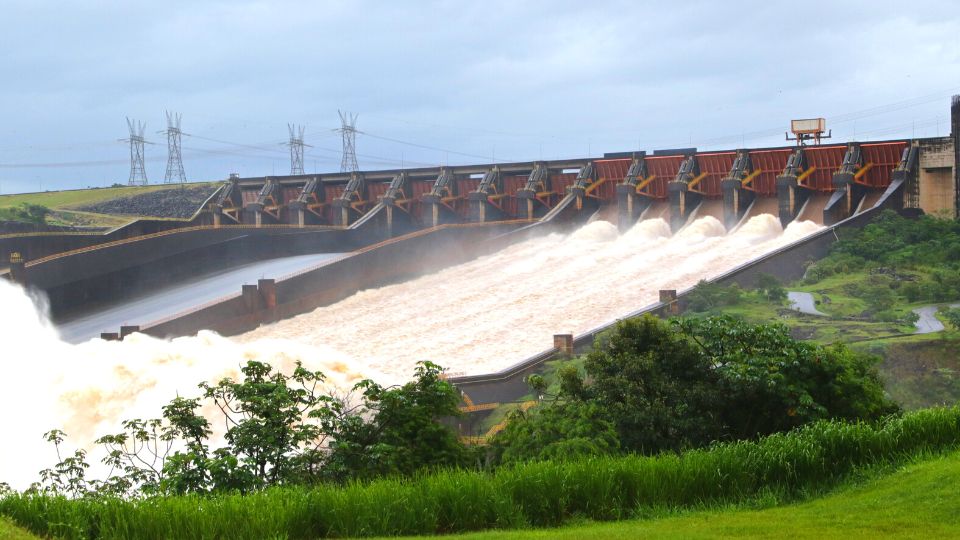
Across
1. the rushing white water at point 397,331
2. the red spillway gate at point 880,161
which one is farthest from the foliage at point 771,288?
the red spillway gate at point 880,161

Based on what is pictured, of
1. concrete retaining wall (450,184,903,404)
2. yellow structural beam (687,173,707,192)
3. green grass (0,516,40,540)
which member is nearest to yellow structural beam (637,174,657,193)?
yellow structural beam (687,173,707,192)

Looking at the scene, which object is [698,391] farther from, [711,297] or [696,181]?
[696,181]

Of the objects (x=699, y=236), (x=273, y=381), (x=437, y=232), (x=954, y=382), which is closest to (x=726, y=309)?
(x=954, y=382)

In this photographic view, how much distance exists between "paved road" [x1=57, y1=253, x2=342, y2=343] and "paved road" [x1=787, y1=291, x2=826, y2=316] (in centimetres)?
2080

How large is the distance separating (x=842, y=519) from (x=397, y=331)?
28.0m

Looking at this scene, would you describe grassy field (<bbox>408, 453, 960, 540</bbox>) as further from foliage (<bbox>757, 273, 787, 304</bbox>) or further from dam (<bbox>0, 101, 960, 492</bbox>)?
foliage (<bbox>757, 273, 787, 304</bbox>)

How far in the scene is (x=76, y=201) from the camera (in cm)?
9169

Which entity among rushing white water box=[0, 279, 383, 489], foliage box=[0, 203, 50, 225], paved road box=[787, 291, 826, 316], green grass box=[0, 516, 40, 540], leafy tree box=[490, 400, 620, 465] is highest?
foliage box=[0, 203, 50, 225]

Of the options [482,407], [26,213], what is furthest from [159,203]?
[482,407]

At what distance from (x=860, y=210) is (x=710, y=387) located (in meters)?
32.1

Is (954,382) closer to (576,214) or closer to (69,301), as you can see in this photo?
(576,214)

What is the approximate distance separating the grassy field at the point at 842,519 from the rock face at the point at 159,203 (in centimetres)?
7028

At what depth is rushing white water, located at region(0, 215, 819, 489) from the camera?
1139 inches

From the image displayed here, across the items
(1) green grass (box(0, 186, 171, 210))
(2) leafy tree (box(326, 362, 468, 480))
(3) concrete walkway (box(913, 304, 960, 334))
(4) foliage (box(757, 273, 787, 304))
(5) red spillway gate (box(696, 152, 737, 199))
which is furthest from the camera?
(1) green grass (box(0, 186, 171, 210))
